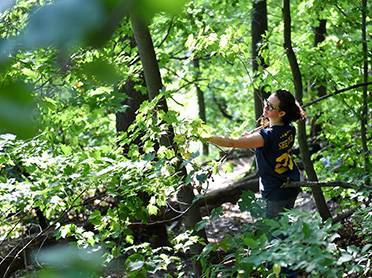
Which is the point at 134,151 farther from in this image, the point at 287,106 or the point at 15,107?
the point at 15,107

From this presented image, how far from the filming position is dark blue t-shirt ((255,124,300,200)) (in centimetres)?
325

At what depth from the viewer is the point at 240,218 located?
281 inches

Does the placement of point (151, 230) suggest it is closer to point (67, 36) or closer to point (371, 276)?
point (371, 276)

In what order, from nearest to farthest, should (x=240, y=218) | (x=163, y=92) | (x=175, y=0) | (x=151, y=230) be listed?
(x=175, y=0) → (x=163, y=92) → (x=151, y=230) → (x=240, y=218)

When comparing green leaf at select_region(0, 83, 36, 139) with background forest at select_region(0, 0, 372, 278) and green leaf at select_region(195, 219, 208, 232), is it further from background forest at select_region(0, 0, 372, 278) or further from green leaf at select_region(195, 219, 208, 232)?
green leaf at select_region(195, 219, 208, 232)

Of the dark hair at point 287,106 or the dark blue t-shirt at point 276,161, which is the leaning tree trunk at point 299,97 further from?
the dark blue t-shirt at point 276,161

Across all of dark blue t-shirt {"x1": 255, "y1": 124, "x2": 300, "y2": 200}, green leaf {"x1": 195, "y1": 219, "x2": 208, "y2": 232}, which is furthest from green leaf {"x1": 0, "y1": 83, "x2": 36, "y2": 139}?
dark blue t-shirt {"x1": 255, "y1": 124, "x2": 300, "y2": 200}

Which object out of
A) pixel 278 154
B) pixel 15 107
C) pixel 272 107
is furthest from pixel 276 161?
pixel 15 107

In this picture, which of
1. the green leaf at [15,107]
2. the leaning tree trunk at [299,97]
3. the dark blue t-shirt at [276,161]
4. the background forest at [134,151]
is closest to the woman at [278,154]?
the dark blue t-shirt at [276,161]

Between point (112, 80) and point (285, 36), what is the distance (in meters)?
3.93

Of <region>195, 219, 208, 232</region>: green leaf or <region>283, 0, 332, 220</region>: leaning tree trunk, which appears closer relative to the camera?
<region>195, 219, 208, 232</region>: green leaf

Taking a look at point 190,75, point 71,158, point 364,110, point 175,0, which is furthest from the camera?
point 190,75

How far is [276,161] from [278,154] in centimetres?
6

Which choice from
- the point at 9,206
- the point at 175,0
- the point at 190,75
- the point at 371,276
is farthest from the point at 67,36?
the point at 190,75
